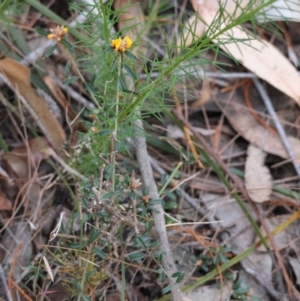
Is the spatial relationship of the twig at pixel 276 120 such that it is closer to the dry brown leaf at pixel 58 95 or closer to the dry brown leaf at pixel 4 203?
the dry brown leaf at pixel 58 95

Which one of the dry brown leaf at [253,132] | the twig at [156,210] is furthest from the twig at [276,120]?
the twig at [156,210]

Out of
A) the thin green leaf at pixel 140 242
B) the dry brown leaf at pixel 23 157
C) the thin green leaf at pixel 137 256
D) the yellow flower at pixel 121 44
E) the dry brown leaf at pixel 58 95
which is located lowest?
the thin green leaf at pixel 137 256

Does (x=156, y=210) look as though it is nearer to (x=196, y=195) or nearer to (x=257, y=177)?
(x=196, y=195)

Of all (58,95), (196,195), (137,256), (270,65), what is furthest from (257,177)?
(58,95)

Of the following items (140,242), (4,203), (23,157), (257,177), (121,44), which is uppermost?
(121,44)

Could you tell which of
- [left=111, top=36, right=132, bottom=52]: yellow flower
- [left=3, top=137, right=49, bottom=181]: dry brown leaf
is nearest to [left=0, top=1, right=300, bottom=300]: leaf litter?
[left=3, top=137, right=49, bottom=181]: dry brown leaf
